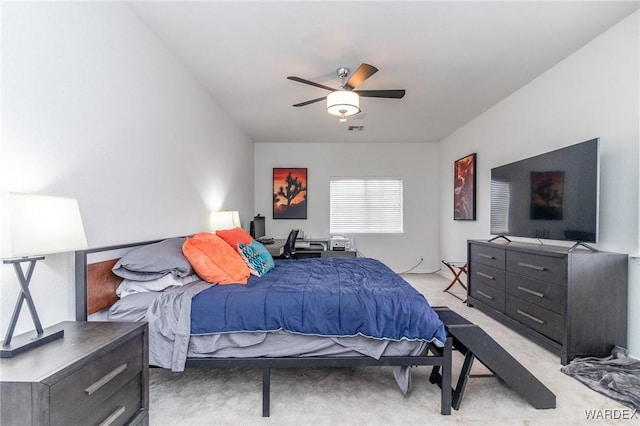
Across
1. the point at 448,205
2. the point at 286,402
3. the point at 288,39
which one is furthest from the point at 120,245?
the point at 448,205

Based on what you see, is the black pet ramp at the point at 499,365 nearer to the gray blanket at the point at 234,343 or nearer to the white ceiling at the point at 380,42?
the gray blanket at the point at 234,343

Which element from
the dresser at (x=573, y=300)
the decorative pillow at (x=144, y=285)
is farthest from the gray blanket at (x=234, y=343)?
the dresser at (x=573, y=300)

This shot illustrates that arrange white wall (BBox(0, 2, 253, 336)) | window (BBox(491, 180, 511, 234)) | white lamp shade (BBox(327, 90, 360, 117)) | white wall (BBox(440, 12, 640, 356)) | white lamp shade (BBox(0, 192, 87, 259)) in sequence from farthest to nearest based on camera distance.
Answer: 1. window (BBox(491, 180, 511, 234))
2. white lamp shade (BBox(327, 90, 360, 117))
3. white wall (BBox(440, 12, 640, 356))
4. white wall (BBox(0, 2, 253, 336))
5. white lamp shade (BBox(0, 192, 87, 259))

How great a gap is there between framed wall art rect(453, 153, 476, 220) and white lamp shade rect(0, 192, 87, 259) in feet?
15.5

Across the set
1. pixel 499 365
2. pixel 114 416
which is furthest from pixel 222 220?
pixel 499 365

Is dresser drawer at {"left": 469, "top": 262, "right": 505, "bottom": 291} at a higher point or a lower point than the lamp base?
lower

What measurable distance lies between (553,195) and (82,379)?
3.54 m

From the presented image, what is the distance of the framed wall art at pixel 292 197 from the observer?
594cm

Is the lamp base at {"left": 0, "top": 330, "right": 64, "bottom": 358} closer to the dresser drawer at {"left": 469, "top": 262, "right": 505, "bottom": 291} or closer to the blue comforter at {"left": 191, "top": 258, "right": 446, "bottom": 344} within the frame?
the blue comforter at {"left": 191, "top": 258, "right": 446, "bottom": 344}

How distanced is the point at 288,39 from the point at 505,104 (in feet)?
9.71

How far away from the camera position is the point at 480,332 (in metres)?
1.83

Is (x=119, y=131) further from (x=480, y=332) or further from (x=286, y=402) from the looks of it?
(x=480, y=332)

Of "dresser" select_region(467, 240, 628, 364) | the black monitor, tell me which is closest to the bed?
"dresser" select_region(467, 240, 628, 364)

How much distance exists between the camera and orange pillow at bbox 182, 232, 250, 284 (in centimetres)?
218
